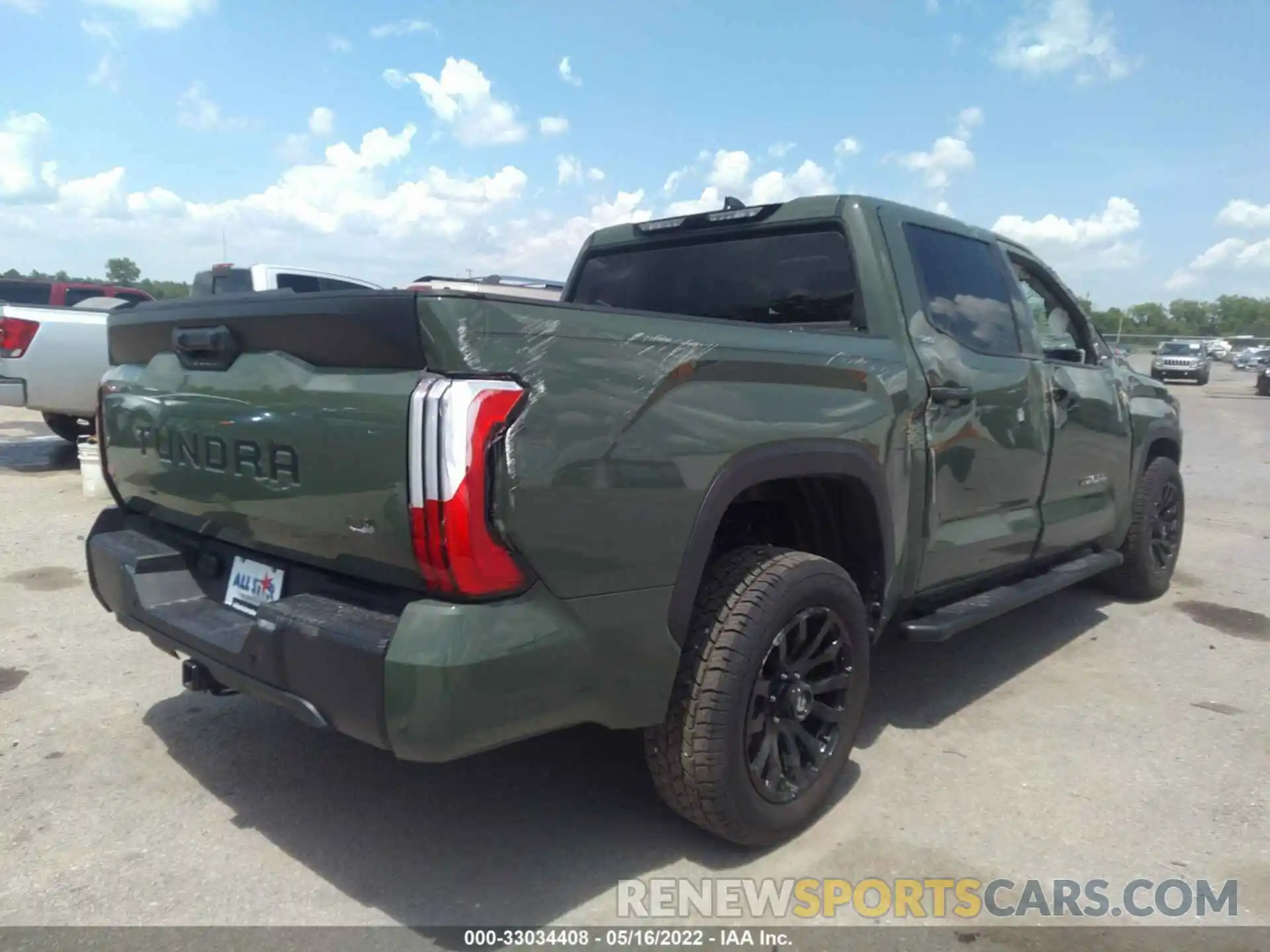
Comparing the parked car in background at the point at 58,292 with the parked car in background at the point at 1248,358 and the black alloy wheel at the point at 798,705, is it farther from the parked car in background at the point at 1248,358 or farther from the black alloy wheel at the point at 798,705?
the parked car in background at the point at 1248,358

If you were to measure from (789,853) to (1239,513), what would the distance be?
25.9ft

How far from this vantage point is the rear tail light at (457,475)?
2.15 meters

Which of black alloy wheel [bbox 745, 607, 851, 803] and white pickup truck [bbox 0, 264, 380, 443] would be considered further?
white pickup truck [bbox 0, 264, 380, 443]

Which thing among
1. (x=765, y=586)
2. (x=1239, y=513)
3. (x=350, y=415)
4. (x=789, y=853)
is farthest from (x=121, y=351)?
(x=1239, y=513)

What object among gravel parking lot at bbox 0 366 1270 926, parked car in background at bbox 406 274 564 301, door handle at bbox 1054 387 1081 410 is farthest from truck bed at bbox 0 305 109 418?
door handle at bbox 1054 387 1081 410

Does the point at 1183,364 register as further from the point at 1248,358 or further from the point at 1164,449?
the point at 1164,449

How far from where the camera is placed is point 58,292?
14648 mm

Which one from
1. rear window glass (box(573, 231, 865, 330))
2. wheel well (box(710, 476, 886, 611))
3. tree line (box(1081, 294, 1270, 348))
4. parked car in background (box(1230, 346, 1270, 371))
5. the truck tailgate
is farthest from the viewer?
tree line (box(1081, 294, 1270, 348))

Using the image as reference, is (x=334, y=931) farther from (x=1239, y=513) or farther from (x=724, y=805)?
(x=1239, y=513)

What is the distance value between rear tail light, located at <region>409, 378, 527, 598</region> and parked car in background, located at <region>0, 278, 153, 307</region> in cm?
1381

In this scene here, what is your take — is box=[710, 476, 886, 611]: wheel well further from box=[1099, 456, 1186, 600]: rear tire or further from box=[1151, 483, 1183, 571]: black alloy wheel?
box=[1151, 483, 1183, 571]: black alloy wheel

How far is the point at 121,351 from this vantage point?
339 cm

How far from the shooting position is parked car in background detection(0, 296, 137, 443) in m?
8.99

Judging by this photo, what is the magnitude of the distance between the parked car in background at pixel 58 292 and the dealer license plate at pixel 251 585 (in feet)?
42.4
